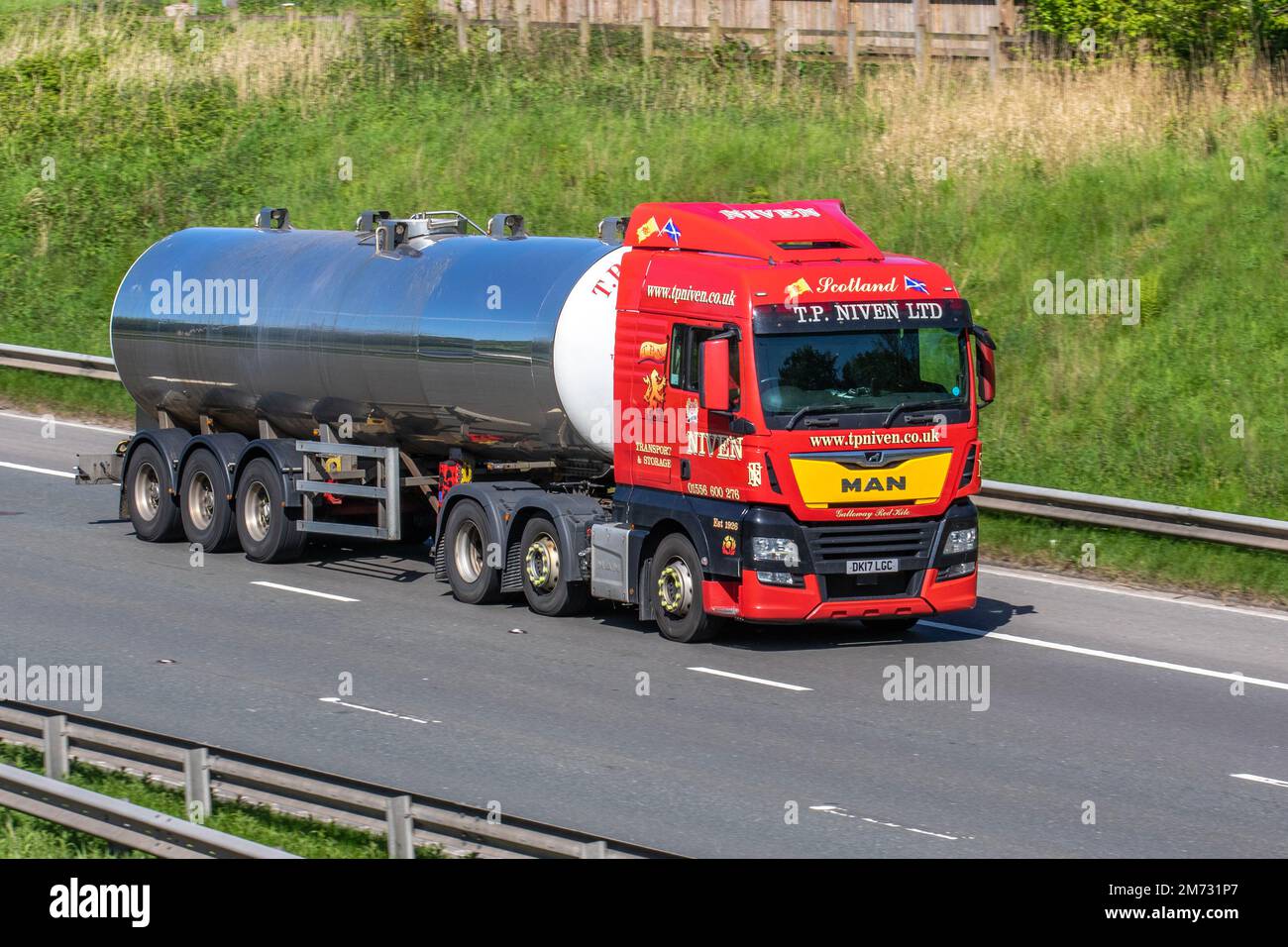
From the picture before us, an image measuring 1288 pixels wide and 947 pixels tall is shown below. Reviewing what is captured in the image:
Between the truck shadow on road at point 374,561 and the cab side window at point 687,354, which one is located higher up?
the cab side window at point 687,354

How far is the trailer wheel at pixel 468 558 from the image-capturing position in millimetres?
17469

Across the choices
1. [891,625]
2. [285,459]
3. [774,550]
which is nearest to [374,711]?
[774,550]

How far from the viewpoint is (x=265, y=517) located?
19.8 meters

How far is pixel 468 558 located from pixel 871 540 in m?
4.25

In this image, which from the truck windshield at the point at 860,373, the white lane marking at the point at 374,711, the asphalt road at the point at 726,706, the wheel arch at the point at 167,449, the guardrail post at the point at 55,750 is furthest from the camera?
the wheel arch at the point at 167,449

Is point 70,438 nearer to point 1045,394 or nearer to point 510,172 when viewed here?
point 510,172

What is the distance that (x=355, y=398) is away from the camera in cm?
1858

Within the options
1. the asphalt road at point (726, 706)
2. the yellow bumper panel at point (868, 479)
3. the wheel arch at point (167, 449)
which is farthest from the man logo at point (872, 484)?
the wheel arch at point (167, 449)

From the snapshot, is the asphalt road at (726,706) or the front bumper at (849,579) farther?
the front bumper at (849,579)

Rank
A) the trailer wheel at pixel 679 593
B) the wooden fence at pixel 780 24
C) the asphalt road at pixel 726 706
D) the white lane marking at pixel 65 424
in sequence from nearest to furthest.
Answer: the asphalt road at pixel 726 706, the trailer wheel at pixel 679 593, the white lane marking at pixel 65 424, the wooden fence at pixel 780 24

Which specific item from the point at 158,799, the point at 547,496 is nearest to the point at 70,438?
the point at 547,496

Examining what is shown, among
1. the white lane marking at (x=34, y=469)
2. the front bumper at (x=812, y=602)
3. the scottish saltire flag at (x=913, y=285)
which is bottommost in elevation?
the front bumper at (x=812, y=602)

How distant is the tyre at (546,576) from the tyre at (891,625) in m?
2.51

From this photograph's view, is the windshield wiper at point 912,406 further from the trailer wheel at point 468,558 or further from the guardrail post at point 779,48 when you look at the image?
the guardrail post at point 779,48
